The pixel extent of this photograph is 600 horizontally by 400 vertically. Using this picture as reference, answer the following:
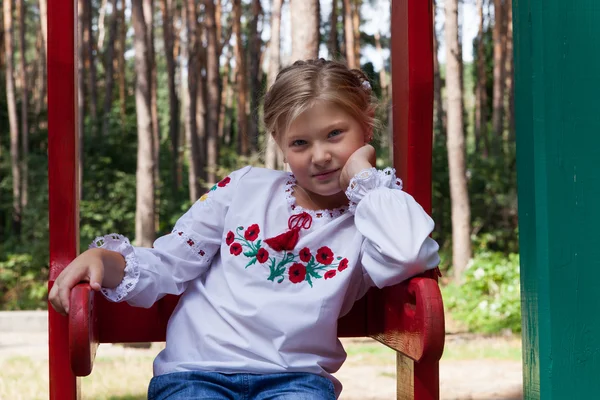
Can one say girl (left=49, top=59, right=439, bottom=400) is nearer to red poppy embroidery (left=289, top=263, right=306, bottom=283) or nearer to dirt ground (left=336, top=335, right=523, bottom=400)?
red poppy embroidery (left=289, top=263, right=306, bottom=283)

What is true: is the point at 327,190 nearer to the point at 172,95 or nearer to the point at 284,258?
the point at 284,258

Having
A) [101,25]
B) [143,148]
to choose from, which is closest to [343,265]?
[143,148]

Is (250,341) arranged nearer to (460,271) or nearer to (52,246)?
(52,246)

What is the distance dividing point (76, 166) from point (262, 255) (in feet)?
1.62

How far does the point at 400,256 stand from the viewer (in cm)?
158

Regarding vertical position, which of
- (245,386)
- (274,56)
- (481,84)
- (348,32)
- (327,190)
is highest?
(348,32)

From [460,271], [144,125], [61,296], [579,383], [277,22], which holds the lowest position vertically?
[460,271]

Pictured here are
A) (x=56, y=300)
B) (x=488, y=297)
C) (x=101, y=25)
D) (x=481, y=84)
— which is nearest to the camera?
(x=56, y=300)

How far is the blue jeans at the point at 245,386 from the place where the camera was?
171 cm

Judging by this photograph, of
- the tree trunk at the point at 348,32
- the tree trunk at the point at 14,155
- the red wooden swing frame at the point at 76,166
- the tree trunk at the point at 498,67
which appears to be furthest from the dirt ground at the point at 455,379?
the tree trunk at the point at 348,32

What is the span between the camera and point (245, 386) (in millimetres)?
1727

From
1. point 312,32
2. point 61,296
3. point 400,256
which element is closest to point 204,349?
point 61,296

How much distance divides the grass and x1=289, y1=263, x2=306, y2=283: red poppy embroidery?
105 inches

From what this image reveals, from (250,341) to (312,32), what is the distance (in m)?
4.36
